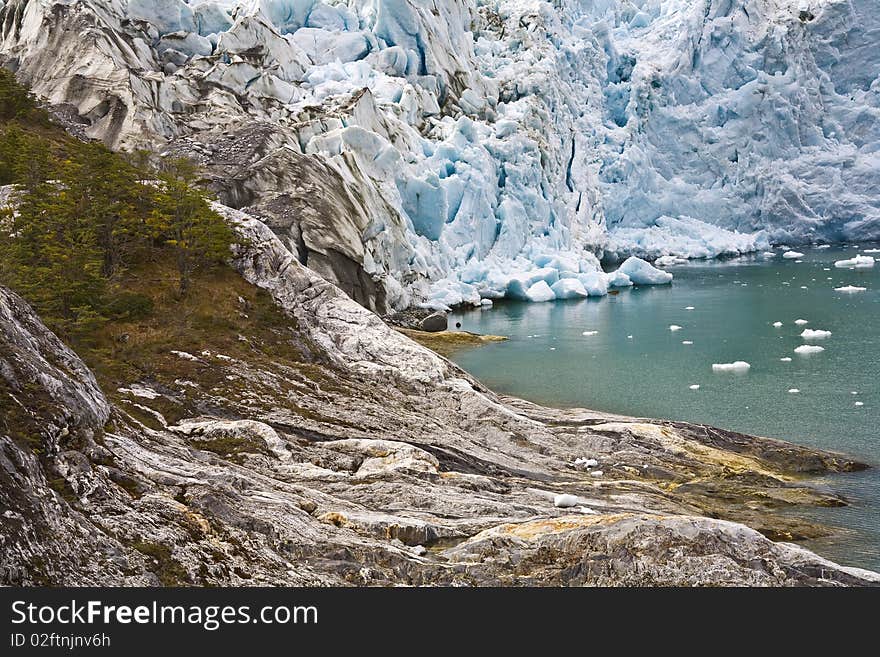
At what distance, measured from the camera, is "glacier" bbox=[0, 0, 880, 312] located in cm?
4128

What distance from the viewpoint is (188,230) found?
2094 centimetres

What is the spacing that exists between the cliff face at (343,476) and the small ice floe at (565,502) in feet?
0.16

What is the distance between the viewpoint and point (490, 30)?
6731cm

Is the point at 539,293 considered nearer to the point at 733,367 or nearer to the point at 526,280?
the point at 526,280

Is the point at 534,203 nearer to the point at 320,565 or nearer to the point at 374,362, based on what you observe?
the point at 374,362

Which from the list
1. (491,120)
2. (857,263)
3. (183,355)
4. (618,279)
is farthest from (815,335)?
(491,120)

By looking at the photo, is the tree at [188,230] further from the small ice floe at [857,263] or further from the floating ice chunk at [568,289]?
the small ice floe at [857,263]

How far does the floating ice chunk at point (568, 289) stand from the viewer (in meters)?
52.6

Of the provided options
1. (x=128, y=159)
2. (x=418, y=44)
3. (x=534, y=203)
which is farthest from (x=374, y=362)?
(x=418, y=44)

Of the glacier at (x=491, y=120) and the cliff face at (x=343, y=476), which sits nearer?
the cliff face at (x=343, y=476)

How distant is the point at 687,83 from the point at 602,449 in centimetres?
6628

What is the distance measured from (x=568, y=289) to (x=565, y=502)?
40090 millimetres

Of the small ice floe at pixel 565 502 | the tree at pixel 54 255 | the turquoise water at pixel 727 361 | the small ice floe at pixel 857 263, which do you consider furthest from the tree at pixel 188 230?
the small ice floe at pixel 857 263

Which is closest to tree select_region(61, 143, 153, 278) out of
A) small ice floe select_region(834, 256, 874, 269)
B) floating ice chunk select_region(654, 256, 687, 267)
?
small ice floe select_region(834, 256, 874, 269)
